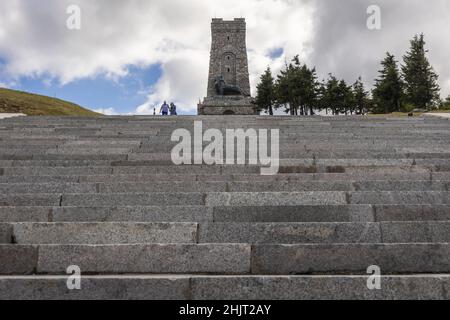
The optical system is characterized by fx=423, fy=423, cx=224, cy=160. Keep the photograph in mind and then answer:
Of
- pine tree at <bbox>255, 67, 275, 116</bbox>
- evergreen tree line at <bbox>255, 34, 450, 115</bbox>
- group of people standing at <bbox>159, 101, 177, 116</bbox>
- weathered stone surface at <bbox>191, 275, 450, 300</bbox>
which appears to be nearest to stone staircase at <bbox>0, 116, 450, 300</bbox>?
weathered stone surface at <bbox>191, 275, 450, 300</bbox>

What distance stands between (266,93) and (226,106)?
2065 centimetres

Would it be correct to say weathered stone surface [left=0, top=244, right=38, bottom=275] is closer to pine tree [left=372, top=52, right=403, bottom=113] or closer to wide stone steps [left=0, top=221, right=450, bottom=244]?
wide stone steps [left=0, top=221, right=450, bottom=244]

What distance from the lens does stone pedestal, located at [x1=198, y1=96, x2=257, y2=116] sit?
27.7 meters

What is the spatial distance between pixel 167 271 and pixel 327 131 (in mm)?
8138

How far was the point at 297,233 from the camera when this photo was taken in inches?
178

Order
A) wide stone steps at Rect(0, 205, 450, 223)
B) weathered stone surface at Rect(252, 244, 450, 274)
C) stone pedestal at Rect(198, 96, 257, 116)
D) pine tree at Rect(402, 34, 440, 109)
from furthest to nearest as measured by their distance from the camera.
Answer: pine tree at Rect(402, 34, 440, 109) → stone pedestal at Rect(198, 96, 257, 116) → wide stone steps at Rect(0, 205, 450, 223) → weathered stone surface at Rect(252, 244, 450, 274)

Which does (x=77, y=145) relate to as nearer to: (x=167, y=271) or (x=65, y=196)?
(x=65, y=196)

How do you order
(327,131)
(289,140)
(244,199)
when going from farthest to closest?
(327,131)
(289,140)
(244,199)

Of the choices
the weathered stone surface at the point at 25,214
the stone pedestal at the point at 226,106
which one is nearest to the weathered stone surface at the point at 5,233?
the weathered stone surface at the point at 25,214

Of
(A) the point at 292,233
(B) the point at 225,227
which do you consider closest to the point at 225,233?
(B) the point at 225,227
